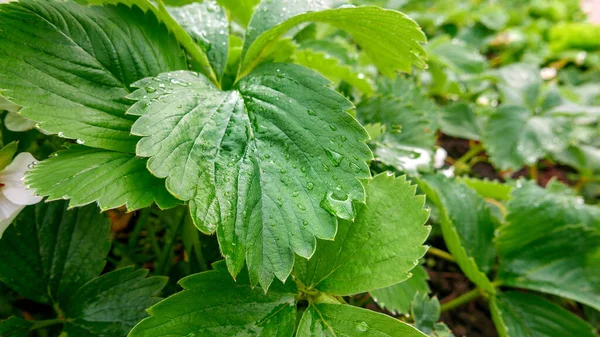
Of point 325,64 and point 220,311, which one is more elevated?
point 325,64

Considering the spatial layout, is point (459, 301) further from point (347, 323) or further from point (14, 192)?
point (14, 192)

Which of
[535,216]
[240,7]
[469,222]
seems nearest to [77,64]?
[240,7]

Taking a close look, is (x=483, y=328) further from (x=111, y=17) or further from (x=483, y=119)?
(x=111, y=17)

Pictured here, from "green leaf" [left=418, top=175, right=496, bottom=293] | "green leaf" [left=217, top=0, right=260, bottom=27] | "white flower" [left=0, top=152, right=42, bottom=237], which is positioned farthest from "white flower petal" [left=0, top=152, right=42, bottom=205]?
"green leaf" [left=418, top=175, right=496, bottom=293]

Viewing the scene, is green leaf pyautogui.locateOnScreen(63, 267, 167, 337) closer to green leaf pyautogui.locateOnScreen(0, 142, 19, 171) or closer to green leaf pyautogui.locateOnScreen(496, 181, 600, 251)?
green leaf pyautogui.locateOnScreen(0, 142, 19, 171)

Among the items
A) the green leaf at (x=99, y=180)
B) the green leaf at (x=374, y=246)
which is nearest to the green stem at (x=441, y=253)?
the green leaf at (x=374, y=246)
